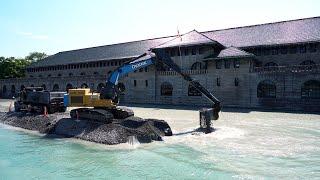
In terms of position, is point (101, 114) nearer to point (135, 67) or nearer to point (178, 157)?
point (135, 67)

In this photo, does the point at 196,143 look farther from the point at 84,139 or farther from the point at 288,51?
the point at 288,51

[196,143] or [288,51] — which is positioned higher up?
[288,51]

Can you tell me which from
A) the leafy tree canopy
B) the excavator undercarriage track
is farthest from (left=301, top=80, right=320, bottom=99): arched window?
the leafy tree canopy

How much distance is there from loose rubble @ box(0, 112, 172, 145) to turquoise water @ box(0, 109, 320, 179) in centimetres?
77

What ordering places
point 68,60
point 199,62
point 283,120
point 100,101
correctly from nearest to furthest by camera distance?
point 100,101 < point 283,120 < point 199,62 < point 68,60

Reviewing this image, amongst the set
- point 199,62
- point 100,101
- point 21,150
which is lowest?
point 21,150

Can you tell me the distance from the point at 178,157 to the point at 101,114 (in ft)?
24.9

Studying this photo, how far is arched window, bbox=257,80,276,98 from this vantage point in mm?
41281

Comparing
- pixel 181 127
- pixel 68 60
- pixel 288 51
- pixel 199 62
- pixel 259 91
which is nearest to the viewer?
pixel 181 127

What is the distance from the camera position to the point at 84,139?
2155 centimetres

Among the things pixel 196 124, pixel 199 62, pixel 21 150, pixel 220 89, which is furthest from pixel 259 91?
pixel 21 150

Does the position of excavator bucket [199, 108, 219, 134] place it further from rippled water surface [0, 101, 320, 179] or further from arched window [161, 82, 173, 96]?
arched window [161, 82, 173, 96]

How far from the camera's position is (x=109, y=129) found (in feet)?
70.2

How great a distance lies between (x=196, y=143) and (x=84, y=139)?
6623 mm
